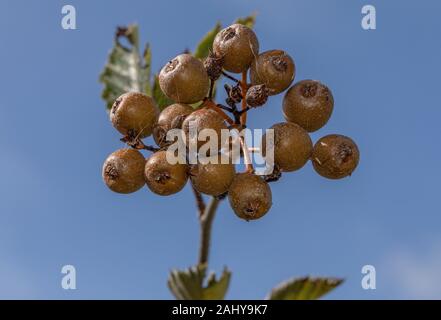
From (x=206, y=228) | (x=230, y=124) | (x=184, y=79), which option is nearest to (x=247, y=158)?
(x=230, y=124)

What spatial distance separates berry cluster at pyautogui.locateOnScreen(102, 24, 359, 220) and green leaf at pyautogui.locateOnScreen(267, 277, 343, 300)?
450 mm

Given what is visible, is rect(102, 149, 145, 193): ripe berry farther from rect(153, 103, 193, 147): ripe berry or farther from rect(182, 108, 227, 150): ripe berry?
rect(182, 108, 227, 150): ripe berry

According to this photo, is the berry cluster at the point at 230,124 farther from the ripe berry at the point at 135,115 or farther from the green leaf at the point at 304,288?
the green leaf at the point at 304,288

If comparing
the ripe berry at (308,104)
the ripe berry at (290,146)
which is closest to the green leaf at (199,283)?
the ripe berry at (290,146)

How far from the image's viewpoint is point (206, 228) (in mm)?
4871

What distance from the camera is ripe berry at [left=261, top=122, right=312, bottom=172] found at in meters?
4.03

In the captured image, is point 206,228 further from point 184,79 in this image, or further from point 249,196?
point 184,79

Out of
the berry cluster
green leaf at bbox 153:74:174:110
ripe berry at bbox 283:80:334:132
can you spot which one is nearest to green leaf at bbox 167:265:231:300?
the berry cluster

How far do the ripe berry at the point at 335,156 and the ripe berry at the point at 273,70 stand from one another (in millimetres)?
441

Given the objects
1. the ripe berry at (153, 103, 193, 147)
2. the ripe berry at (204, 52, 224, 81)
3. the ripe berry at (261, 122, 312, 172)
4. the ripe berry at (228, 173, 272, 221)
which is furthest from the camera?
the ripe berry at (204, 52, 224, 81)

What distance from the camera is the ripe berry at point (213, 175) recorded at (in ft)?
13.0
